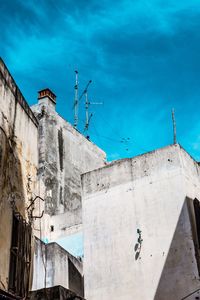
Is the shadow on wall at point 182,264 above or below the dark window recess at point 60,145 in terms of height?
below

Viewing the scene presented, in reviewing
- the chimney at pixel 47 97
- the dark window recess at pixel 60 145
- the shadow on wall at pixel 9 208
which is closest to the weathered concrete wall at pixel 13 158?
the shadow on wall at pixel 9 208

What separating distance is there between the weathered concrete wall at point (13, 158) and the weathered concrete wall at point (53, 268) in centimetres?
564

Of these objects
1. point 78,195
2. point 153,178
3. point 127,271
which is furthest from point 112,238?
point 78,195

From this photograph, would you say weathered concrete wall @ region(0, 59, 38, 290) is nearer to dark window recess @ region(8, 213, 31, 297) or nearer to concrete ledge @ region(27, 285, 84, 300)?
dark window recess @ region(8, 213, 31, 297)

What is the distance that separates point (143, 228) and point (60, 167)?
12.7 metres

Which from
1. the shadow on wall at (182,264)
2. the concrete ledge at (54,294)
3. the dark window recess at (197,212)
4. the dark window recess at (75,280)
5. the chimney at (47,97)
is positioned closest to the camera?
the concrete ledge at (54,294)

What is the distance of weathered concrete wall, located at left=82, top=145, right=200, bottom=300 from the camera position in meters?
13.5

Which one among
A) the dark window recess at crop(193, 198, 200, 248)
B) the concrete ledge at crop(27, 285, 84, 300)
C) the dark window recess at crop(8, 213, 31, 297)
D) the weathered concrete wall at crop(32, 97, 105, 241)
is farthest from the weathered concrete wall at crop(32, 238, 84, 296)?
the concrete ledge at crop(27, 285, 84, 300)

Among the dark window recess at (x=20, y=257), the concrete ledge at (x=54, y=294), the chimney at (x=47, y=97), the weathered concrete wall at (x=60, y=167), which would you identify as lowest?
the concrete ledge at (x=54, y=294)

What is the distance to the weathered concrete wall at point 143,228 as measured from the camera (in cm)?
1347

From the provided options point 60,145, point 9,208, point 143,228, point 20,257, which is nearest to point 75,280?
point 143,228

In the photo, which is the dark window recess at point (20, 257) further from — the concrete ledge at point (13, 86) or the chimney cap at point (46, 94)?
the chimney cap at point (46, 94)

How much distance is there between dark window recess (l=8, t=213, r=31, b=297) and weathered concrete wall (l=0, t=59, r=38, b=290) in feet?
0.75

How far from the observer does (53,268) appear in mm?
16656
